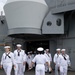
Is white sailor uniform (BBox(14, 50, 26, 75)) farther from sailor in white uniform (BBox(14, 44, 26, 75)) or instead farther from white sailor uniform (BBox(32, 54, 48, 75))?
white sailor uniform (BBox(32, 54, 48, 75))

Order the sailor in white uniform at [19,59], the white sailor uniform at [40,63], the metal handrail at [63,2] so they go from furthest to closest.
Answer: the metal handrail at [63,2] → the sailor in white uniform at [19,59] → the white sailor uniform at [40,63]

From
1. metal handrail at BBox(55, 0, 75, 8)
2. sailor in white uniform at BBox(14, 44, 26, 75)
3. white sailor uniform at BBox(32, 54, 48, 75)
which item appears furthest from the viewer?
metal handrail at BBox(55, 0, 75, 8)

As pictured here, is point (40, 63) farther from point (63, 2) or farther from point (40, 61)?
point (63, 2)

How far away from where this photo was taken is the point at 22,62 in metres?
14.7

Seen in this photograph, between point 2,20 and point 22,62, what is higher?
point 2,20

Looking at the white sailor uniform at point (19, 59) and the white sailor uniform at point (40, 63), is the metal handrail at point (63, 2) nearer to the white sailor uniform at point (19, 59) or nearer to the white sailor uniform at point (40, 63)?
the white sailor uniform at point (19, 59)

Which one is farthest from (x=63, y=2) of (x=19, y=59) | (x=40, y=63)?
(x=40, y=63)

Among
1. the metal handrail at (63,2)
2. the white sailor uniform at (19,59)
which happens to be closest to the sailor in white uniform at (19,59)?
the white sailor uniform at (19,59)

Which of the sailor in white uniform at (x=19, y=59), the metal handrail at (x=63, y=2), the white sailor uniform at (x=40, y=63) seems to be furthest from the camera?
the metal handrail at (x=63, y=2)

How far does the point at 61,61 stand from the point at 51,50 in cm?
1163

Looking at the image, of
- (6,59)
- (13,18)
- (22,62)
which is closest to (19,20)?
(13,18)

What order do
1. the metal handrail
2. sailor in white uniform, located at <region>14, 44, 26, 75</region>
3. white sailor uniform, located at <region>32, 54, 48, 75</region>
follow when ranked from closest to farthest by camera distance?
white sailor uniform, located at <region>32, 54, 48, 75</region>
sailor in white uniform, located at <region>14, 44, 26, 75</region>
the metal handrail

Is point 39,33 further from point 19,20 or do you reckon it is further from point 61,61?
point 61,61

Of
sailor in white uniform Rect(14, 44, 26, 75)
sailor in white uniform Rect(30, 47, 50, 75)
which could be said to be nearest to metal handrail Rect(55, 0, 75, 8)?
sailor in white uniform Rect(14, 44, 26, 75)
